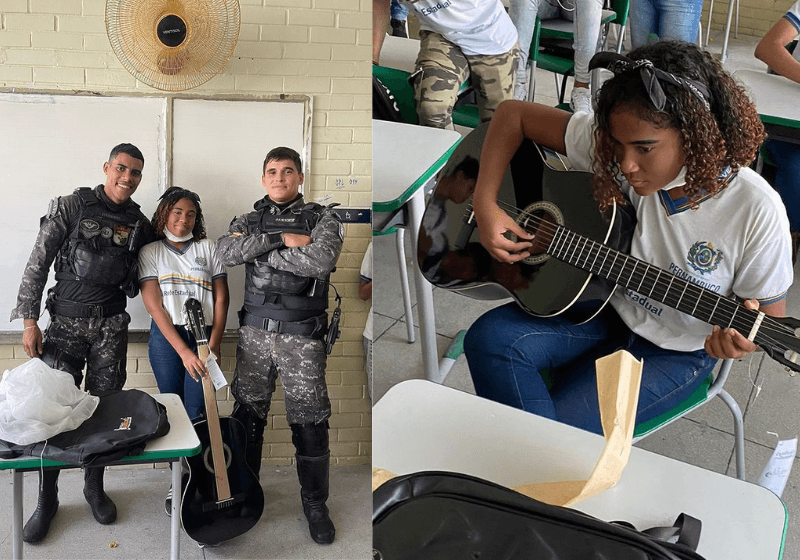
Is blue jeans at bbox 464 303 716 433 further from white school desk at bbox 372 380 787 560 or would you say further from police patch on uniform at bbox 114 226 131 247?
police patch on uniform at bbox 114 226 131 247

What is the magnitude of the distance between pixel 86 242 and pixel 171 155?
0.11 meters

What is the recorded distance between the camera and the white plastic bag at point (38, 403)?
1.91 feet

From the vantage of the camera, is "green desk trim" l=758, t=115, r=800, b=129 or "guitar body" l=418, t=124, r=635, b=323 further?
"guitar body" l=418, t=124, r=635, b=323

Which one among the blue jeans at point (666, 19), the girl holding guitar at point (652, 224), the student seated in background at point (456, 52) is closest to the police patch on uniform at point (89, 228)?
the student seated in background at point (456, 52)

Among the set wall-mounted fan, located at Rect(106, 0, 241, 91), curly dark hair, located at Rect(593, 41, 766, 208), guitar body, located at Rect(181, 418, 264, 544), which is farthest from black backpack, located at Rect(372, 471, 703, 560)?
wall-mounted fan, located at Rect(106, 0, 241, 91)

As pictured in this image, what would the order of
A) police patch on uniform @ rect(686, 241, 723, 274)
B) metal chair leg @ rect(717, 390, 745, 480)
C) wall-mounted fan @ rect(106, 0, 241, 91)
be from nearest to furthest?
wall-mounted fan @ rect(106, 0, 241, 91), police patch on uniform @ rect(686, 241, 723, 274), metal chair leg @ rect(717, 390, 745, 480)

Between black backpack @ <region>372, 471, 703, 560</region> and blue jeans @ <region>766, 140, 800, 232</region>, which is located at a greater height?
blue jeans @ <region>766, 140, 800, 232</region>

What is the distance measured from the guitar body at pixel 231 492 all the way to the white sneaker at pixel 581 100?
48 cm

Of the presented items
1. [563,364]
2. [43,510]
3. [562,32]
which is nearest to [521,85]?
[562,32]

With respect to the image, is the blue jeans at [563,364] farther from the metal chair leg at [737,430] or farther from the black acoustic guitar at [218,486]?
the black acoustic guitar at [218,486]

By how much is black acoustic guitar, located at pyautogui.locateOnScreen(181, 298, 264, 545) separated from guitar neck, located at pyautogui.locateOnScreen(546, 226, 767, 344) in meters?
0.41

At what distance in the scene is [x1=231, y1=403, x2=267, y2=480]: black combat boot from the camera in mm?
647

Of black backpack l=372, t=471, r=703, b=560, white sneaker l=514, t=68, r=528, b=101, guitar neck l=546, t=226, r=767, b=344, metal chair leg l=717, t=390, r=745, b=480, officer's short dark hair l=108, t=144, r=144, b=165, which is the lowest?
black backpack l=372, t=471, r=703, b=560

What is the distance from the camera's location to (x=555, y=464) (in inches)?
31.0
